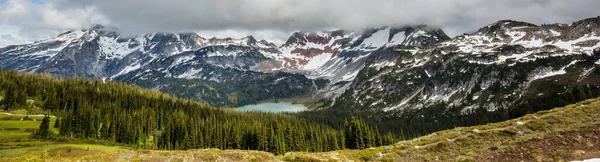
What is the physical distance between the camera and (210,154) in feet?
99.9

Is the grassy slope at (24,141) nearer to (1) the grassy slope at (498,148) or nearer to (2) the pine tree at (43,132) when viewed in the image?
(2) the pine tree at (43,132)

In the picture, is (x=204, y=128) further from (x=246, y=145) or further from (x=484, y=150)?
(x=484, y=150)

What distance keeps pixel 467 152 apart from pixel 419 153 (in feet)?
15.2

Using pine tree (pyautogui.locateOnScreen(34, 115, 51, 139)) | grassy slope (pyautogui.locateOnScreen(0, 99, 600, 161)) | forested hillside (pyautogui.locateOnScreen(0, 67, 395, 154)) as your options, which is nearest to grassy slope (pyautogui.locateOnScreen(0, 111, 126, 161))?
pine tree (pyautogui.locateOnScreen(34, 115, 51, 139))

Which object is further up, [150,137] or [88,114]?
[88,114]

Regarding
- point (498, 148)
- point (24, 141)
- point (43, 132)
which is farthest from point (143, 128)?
point (498, 148)

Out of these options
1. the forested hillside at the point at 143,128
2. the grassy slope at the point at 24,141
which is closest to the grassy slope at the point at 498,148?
the grassy slope at the point at 24,141

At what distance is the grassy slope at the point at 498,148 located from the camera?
82.9 ft

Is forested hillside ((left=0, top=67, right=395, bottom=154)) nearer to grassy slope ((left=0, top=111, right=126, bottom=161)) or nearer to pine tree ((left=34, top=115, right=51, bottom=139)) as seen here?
pine tree ((left=34, top=115, right=51, bottom=139))

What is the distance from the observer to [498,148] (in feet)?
91.4

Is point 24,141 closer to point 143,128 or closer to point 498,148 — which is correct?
point 143,128

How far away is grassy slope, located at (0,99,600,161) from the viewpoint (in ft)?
82.9

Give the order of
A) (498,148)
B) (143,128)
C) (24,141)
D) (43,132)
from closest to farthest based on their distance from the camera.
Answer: (498,148), (24,141), (43,132), (143,128)

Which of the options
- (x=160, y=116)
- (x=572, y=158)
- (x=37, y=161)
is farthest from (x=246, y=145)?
(x=572, y=158)
